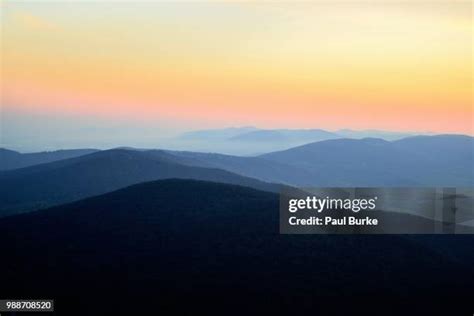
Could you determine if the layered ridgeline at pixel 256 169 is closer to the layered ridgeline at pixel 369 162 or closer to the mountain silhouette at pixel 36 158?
the layered ridgeline at pixel 369 162

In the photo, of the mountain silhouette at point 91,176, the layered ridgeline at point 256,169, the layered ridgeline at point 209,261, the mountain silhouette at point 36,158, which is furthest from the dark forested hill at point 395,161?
the mountain silhouette at point 36,158

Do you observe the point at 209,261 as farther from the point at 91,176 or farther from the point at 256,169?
the point at 256,169

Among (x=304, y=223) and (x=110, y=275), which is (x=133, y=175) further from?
(x=304, y=223)

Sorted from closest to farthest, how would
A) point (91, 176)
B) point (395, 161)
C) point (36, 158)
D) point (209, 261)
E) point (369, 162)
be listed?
point (209, 261) < point (395, 161) < point (369, 162) < point (91, 176) < point (36, 158)

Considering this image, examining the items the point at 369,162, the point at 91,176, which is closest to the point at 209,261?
the point at 369,162

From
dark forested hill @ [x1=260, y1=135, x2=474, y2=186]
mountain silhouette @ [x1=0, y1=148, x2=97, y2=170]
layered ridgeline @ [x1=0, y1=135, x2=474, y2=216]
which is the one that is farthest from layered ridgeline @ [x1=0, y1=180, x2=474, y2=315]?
mountain silhouette @ [x1=0, y1=148, x2=97, y2=170]
